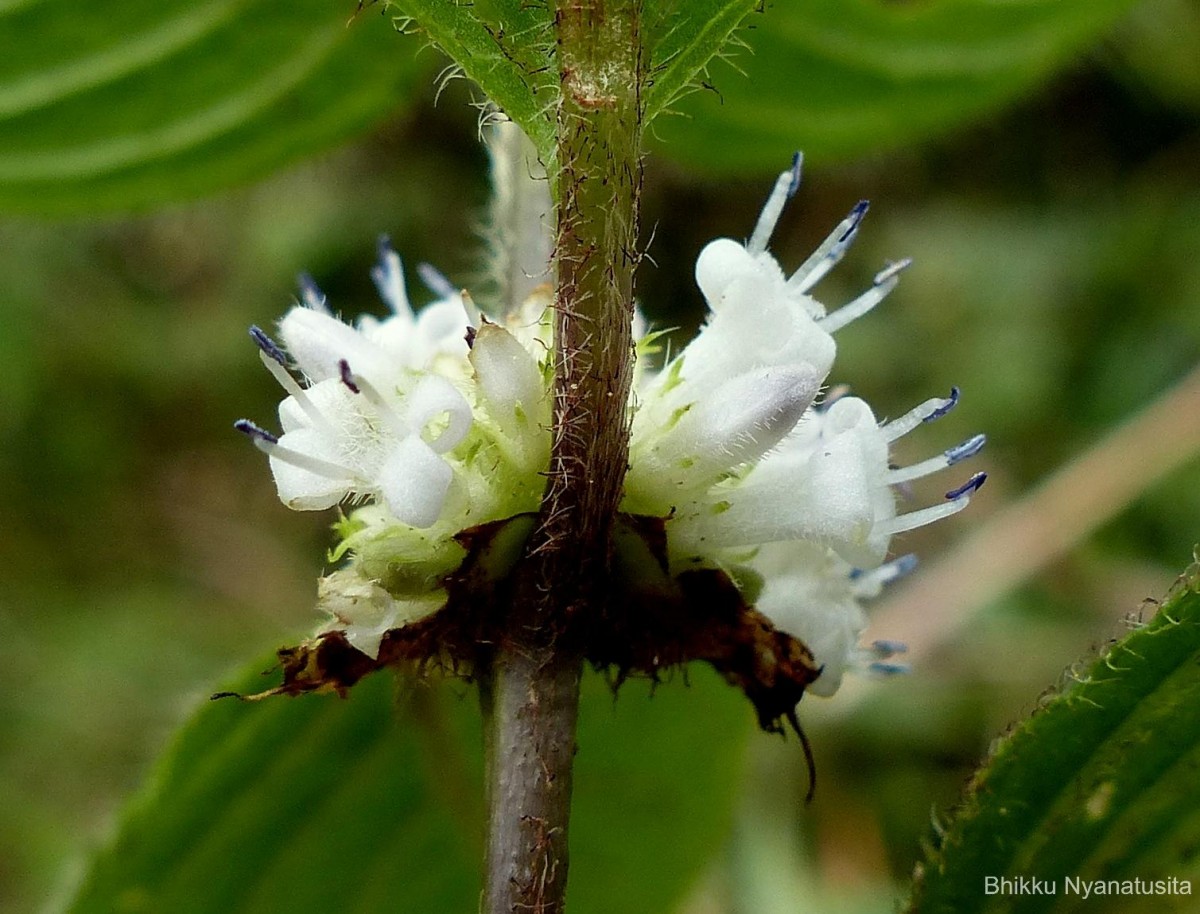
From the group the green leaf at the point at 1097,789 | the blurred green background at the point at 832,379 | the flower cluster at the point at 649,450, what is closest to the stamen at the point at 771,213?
the flower cluster at the point at 649,450

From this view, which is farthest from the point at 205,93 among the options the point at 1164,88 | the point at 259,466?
the point at 259,466

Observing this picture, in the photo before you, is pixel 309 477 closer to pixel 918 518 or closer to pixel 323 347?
pixel 323 347

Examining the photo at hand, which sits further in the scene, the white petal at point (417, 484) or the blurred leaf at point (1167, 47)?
the blurred leaf at point (1167, 47)

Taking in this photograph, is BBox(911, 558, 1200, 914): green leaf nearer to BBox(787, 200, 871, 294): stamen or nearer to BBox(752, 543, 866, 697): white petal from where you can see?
BBox(752, 543, 866, 697): white petal

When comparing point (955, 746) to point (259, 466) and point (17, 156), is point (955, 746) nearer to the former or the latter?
point (17, 156)

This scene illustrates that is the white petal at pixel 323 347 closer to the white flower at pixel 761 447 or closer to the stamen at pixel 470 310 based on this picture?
the stamen at pixel 470 310

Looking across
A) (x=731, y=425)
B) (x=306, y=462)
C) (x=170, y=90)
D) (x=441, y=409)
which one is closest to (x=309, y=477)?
(x=306, y=462)

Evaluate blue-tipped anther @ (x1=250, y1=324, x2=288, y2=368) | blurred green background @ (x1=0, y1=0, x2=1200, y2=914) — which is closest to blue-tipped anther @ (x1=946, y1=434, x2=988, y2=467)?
blue-tipped anther @ (x1=250, y1=324, x2=288, y2=368)
